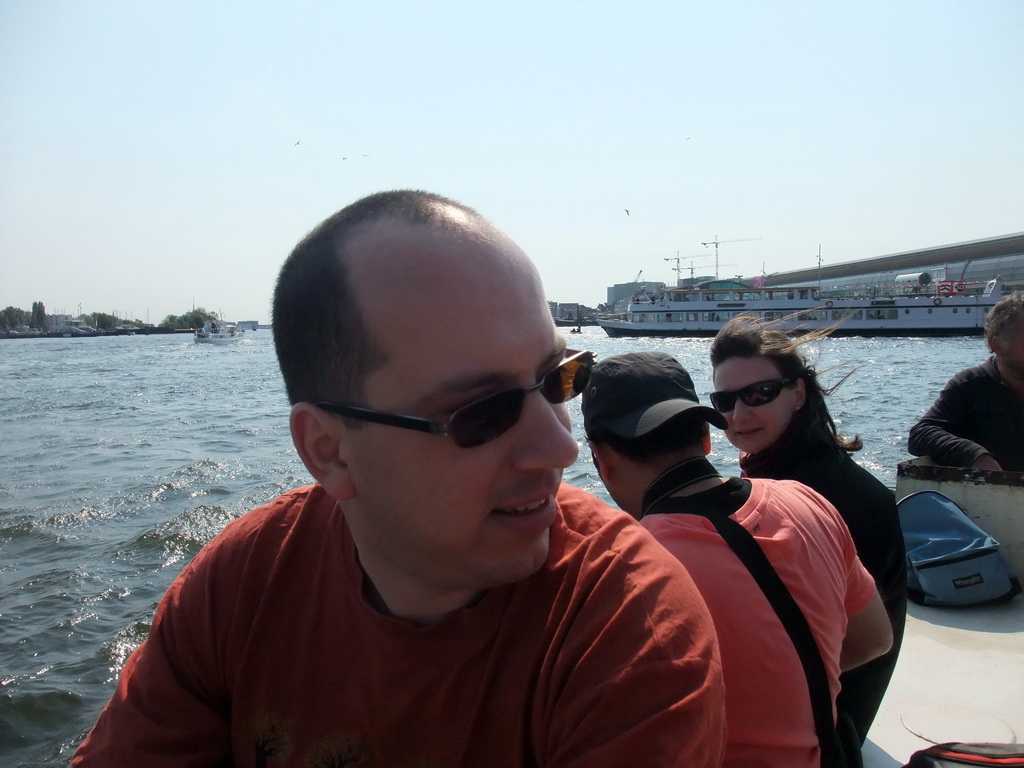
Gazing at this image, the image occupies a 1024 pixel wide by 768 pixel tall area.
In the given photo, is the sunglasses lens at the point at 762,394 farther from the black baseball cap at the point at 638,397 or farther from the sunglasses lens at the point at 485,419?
the sunglasses lens at the point at 485,419

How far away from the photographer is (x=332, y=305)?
1403 millimetres

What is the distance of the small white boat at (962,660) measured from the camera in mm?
Answer: 2721

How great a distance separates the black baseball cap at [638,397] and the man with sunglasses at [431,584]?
1.59ft

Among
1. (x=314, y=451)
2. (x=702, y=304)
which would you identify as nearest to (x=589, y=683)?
(x=314, y=451)

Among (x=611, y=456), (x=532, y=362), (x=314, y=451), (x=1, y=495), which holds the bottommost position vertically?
(x=1, y=495)

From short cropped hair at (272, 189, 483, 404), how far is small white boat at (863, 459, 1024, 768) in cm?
229

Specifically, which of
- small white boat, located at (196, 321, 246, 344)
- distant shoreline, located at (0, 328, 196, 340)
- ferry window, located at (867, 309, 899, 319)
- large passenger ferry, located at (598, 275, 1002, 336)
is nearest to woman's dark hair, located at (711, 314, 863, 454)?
large passenger ferry, located at (598, 275, 1002, 336)

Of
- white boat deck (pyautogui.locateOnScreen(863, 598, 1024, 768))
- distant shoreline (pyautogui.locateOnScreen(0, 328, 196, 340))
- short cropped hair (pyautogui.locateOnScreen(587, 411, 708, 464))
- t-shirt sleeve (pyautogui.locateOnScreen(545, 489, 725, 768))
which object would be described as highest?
short cropped hair (pyautogui.locateOnScreen(587, 411, 708, 464))

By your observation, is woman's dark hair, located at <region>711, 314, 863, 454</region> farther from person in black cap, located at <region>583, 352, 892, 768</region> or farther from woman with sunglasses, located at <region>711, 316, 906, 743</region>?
person in black cap, located at <region>583, 352, 892, 768</region>

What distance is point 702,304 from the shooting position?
62719 mm

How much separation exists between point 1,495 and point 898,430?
15.8 metres

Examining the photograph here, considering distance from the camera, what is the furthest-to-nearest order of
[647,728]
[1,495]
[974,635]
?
1. [1,495]
2. [974,635]
3. [647,728]

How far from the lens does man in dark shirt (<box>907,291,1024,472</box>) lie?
4305 mm

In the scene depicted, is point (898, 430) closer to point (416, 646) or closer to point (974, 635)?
point (974, 635)
